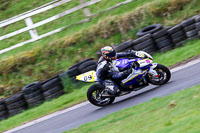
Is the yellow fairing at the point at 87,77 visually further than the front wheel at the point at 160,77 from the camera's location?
Yes

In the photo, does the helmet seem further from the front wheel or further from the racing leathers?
the front wheel

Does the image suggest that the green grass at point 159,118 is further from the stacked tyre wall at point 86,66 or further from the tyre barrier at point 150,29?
the tyre barrier at point 150,29

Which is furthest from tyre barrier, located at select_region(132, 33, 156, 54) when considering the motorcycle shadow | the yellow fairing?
the yellow fairing

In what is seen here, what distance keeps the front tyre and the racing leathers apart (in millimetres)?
226

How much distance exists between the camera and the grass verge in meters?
11.0

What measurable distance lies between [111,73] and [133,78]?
620 millimetres

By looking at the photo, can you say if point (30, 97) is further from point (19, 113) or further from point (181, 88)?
point (181, 88)

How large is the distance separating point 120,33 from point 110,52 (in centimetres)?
566

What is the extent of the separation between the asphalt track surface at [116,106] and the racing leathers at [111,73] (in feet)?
1.92

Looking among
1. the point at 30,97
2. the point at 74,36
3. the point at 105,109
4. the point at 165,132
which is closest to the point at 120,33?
the point at 74,36

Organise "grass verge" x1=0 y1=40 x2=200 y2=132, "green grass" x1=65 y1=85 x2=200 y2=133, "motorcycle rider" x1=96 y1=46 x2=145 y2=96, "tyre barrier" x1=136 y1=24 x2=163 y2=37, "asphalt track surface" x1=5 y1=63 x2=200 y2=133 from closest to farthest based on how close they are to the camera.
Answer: "green grass" x1=65 y1=85 x2=200 y2=133 < "asphalt track surface" x1=5 y1=63 x2=200 y2=133 < "motorcycle rider" x1=96 y1=46 x2=145 y2=96 < "grass verge" x1=0 y1=40 x2=200 y2=132 < "tyre barrier" x1=136 y1=24 x2=163 y2=37

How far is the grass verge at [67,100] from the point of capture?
36.2ft

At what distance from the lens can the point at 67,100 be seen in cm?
1135

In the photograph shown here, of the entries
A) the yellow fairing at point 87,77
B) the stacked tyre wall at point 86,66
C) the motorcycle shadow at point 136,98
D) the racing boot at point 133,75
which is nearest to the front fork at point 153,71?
the racing boot at point 133,75
